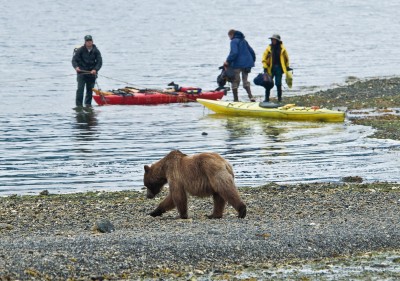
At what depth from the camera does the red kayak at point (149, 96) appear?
2895 centimetres

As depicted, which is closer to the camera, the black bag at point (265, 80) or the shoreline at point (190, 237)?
the shoreline at point (190, 237)

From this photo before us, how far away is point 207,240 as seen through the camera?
10.0 m

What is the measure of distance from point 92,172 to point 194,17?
71.6 metres

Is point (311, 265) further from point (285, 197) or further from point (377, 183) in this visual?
point (377, 183)

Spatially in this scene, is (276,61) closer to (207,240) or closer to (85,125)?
(85,125)

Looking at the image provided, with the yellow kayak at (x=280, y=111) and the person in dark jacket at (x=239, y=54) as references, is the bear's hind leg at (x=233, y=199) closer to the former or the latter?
the yellow kayak at (x=280, y=111)

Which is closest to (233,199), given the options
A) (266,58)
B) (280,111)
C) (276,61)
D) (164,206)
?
(164,206)

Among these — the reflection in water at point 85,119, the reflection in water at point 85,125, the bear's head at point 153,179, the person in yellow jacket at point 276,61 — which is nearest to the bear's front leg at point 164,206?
the bear's head at point 153,179

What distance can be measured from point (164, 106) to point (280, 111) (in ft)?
17.7

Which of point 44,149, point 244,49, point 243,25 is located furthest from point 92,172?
point 243,25

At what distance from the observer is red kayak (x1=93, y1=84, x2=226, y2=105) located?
95.0ft

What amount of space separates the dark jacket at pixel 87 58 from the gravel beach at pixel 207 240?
1258cm

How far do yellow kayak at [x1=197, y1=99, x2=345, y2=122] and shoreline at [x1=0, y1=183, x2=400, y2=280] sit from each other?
1012 cm

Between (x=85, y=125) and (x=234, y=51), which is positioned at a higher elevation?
(x=234, y=51)
